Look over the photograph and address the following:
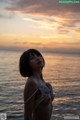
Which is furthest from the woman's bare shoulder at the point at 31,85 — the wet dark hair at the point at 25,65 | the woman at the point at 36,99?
the wet dark hair at the point at 25,65

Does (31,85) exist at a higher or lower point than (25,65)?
lower

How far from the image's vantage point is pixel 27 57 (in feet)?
10.4

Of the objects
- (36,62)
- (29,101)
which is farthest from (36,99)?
(36,62)

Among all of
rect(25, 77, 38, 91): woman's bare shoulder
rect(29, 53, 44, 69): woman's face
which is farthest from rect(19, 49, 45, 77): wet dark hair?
rect(25, 77, 38, 91): woman's bare shoulder

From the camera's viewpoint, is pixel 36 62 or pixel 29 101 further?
pixel 36 62

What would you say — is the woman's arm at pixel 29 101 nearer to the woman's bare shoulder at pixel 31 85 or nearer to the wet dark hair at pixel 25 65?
the woman's bare shoulder at pixel 31 85

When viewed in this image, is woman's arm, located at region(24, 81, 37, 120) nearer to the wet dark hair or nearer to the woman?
the woman

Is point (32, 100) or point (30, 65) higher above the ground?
point (30, 65)

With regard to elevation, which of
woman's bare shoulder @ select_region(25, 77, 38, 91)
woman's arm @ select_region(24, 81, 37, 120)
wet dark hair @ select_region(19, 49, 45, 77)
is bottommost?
woman's arm @ select_region(24, 81, 37, 120)

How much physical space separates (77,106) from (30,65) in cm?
2615

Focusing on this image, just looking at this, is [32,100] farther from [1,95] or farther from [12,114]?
[1,95]

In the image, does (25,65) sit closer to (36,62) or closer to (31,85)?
(36,62)

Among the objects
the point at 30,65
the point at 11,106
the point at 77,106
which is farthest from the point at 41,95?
the point at 77,106

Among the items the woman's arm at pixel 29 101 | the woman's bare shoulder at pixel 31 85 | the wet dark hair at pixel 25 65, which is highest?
the wet dark hair at pixel 25 65
